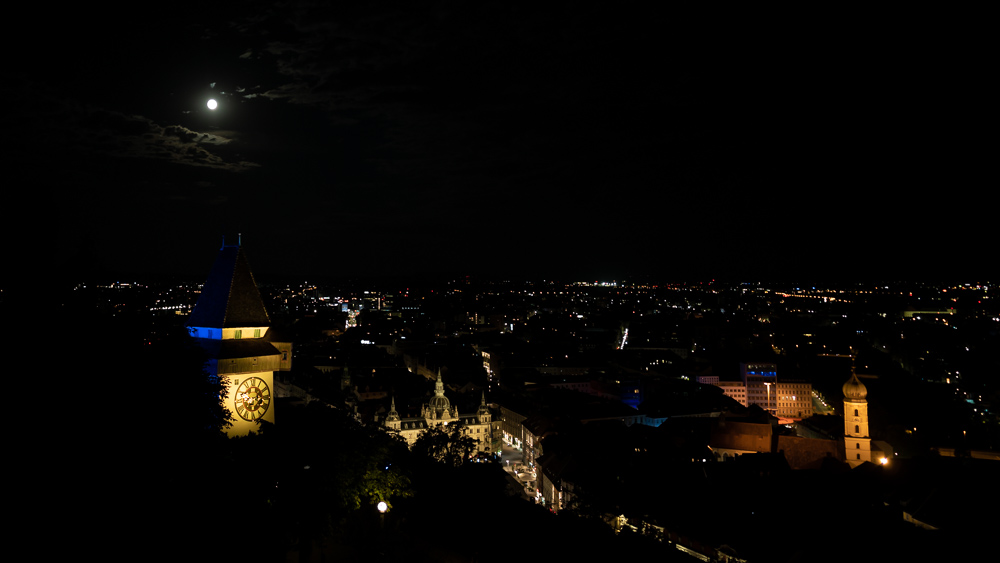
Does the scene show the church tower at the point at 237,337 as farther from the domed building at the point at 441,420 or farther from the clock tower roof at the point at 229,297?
the domed building at the point at 441,420

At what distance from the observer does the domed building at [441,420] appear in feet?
163

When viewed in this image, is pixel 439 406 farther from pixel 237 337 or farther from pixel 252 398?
pixel 237 337

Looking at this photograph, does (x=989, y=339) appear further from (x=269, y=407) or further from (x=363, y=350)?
(x=269, y=407)

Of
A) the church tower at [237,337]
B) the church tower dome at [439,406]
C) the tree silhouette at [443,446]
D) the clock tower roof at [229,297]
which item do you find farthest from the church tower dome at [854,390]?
the clock tower roof at [229,297]

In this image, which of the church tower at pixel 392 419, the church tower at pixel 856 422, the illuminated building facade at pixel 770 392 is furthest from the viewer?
the illuminated building facade at pixel 770 392

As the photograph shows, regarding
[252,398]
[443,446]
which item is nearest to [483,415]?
[443,446]

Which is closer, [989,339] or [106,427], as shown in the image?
[106,427]

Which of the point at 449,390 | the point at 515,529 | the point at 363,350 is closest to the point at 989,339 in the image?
the point at 449,390

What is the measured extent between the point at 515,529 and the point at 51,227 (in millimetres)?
14601

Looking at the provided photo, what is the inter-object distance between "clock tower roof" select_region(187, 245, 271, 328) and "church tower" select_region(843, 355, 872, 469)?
33538 millimetres

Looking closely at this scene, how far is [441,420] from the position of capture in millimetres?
50938

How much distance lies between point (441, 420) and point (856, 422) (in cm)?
2871

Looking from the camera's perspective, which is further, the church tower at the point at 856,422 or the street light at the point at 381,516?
the church tower at the point at 856,422

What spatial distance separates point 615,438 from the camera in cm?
4056
